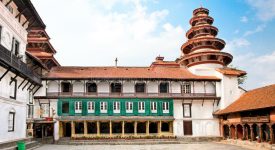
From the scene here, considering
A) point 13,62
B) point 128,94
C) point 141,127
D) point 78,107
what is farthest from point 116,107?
point 13,62

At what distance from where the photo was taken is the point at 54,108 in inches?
1233

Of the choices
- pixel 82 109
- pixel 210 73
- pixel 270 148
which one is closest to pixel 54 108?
pixel 82 109

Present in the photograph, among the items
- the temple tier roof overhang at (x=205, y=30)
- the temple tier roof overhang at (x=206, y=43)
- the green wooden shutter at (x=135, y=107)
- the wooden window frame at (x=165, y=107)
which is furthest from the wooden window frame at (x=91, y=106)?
the temple tier roof overhang at (x=205, y=30)

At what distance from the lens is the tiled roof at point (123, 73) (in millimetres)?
32344

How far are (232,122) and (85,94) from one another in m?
16.0

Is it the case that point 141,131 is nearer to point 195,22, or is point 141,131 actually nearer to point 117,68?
point 117,68

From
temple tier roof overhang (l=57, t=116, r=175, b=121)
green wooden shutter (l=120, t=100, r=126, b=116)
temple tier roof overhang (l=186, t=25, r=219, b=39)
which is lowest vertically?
temple tier roof overhang (l=57, t=116, r=175, b=121)

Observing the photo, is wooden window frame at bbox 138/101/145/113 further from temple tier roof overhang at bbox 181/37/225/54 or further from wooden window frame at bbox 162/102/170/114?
temple tier roof overhang at bbox 181/37/225/54

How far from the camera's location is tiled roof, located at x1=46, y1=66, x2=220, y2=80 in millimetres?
32344

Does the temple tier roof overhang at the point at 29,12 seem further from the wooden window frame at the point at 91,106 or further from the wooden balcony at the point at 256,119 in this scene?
the wooden balcony at the point at 256,119

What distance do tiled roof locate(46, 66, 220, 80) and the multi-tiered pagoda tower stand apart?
1.91 metres

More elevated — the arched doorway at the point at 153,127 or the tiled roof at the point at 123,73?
the tiled roof at the point at 123,73

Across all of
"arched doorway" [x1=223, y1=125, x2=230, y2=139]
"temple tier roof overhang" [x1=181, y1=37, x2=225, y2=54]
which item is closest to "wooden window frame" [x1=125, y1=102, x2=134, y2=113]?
"arched doorway" [x1=223, y1=125, x2=230, y2=139]

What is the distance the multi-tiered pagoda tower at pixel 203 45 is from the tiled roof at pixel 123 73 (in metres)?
1.91
